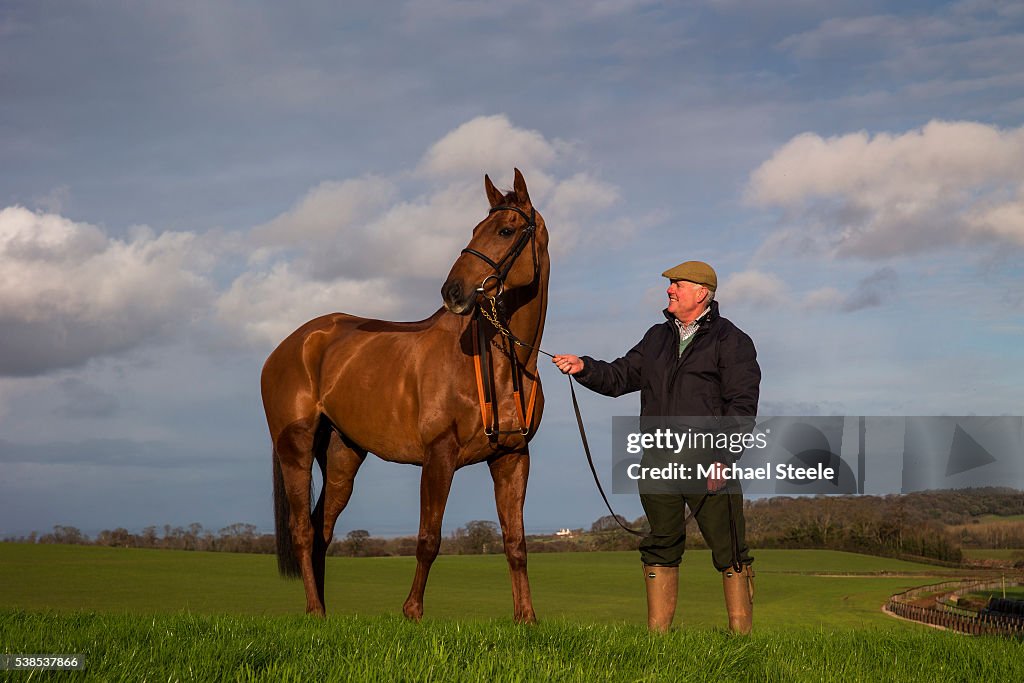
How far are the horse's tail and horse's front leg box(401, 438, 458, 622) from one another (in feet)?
7.16

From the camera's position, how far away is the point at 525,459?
22.5 feet

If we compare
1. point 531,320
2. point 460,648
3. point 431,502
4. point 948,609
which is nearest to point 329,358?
point 431,502

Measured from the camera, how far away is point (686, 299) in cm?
642

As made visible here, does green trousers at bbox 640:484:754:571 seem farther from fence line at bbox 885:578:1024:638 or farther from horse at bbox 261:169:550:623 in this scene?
fence line at bbox 885:578:1024:638

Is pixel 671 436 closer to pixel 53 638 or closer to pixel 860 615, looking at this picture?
pixel 53 638

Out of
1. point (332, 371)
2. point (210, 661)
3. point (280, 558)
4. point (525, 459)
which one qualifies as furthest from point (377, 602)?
point (210, 661)

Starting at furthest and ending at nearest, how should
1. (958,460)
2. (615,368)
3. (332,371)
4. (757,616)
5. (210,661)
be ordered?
(757,616)
(332,371)
(958,460)
(615,368)
(210,661)

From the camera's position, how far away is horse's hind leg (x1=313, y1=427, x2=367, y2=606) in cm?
865

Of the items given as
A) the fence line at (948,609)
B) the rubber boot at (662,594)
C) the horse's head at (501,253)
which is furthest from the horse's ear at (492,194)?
the fence line at (948,609)

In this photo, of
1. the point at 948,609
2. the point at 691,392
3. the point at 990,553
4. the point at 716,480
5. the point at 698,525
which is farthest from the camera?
the point at 948,609

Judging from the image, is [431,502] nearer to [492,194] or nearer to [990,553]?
[492,194]

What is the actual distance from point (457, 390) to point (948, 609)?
1315 cm

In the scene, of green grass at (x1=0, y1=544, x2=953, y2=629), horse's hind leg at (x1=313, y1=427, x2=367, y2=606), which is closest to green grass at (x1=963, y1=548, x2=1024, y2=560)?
green grass at (x1=0, y1=544, x2=953, y2=629)

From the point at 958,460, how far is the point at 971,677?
2.59 meters
